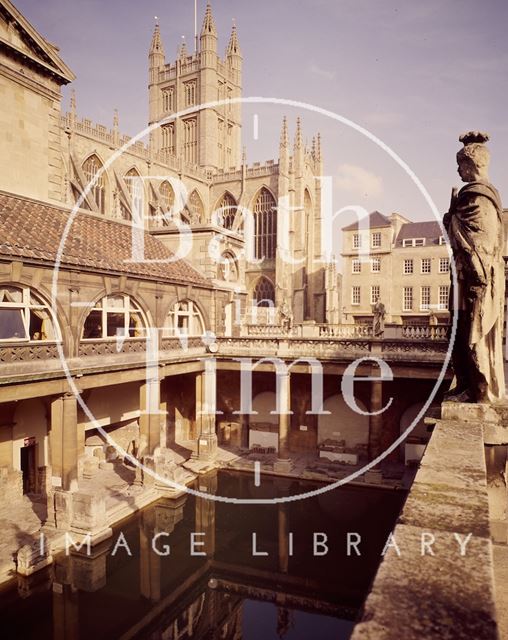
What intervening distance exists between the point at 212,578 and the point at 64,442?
248 inches

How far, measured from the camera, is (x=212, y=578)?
13.6 m

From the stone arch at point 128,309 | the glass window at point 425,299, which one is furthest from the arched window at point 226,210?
the stone arch at point 128,309

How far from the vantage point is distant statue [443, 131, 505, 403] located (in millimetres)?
4961

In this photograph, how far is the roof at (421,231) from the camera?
47909 millimetres

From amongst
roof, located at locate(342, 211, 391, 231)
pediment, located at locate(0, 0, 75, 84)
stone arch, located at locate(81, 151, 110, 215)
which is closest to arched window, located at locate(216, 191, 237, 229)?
roof, located at locate(342, 211, 391, 231)

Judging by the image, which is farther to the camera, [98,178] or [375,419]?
[98,178]

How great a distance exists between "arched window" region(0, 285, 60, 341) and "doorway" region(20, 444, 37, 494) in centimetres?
534

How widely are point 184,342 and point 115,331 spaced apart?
3.08m

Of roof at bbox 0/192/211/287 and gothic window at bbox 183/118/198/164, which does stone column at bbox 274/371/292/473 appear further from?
gothic window at bbox 183/118/198/164

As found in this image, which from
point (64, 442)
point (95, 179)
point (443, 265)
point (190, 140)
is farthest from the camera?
point (190, 140)

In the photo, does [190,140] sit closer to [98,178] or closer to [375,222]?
[98,178]

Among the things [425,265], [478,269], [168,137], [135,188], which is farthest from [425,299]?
[478,269]

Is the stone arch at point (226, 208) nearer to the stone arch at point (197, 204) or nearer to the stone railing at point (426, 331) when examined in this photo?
the stone arch at point (197, 204)

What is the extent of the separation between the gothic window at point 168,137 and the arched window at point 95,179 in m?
26.4
